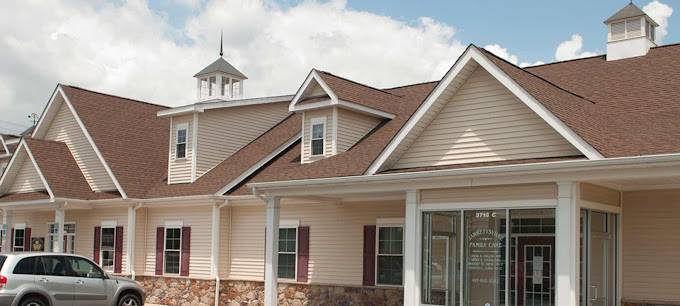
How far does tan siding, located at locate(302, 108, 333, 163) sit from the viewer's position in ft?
73.6

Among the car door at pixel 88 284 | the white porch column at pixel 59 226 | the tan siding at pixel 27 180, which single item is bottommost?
the car door at pixel 88 284

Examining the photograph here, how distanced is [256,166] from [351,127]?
3.54m

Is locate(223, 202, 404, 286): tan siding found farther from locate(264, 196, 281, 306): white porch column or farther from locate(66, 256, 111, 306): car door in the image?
locate(66, 256, 111, 306): car door

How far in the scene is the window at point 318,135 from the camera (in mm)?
→ 22703

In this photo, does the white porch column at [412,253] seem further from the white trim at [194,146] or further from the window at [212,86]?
the window at [212,86]

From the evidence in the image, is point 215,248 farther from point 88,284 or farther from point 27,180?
point 27,180

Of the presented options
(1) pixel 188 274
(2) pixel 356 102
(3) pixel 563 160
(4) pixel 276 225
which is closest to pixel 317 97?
(2) pixel 356 102

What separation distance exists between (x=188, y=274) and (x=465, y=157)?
10885 mm

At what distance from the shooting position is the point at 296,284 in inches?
858

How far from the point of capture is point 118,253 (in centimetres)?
2659

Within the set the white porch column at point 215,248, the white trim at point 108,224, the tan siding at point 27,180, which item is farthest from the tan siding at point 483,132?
the tan siding at point 27,180

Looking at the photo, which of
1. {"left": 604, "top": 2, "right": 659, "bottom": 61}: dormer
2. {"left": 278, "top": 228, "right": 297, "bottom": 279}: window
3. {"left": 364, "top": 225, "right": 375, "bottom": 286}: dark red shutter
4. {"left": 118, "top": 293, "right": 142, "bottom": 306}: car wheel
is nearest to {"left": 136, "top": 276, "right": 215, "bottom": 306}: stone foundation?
{"left": 278, "top": 228, "right": 297, "bottom": 279}: window

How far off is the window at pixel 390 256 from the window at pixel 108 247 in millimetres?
10425

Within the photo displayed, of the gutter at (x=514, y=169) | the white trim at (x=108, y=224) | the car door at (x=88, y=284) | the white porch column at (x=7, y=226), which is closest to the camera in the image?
the gutter at (x=514, y=169)
